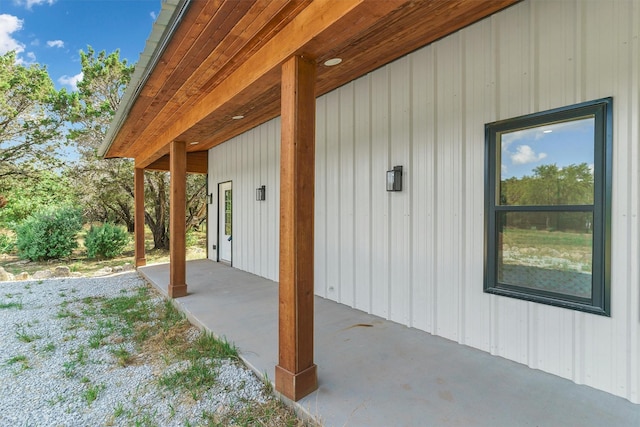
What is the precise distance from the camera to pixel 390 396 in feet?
6.98

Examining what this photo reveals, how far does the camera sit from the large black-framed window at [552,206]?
2.13 metres

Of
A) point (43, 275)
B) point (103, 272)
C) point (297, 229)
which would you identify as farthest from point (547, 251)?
point (43, 275)

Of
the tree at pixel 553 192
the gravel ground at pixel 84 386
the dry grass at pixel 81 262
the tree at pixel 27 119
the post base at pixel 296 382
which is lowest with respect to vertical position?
the dry grass at pixel 81 262

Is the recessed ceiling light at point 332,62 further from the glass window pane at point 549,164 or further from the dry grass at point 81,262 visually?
the dry grass at point 81,262

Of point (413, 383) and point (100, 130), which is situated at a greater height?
point (100, 130)

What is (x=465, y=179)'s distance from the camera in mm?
2832

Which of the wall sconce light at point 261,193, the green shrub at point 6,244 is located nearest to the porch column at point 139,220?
the wall sconce light at point 261,193

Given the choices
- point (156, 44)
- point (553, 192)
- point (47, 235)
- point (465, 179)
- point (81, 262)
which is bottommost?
point (81, 262)

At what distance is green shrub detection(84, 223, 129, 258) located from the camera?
9148 mm

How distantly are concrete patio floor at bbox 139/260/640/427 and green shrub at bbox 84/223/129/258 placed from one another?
293 inches

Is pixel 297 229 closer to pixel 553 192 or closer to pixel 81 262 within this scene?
pixel 553 192

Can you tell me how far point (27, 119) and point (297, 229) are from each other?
13.4 metres

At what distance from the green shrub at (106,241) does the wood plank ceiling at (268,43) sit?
6.69 m

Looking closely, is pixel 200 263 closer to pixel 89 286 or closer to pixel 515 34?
pixel 89 286
